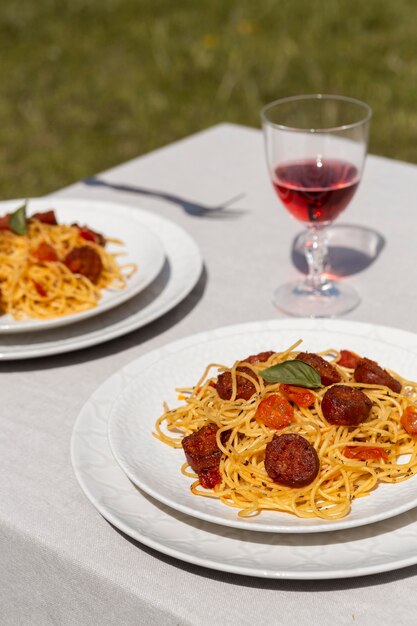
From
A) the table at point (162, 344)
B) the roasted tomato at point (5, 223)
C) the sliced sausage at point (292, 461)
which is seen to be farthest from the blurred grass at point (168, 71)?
the sliced sausage at point (292, 461)

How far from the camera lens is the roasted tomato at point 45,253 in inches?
78.9

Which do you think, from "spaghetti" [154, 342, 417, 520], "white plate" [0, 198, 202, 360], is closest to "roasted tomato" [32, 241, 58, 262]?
"white plate" [0, 198, 202, 360]

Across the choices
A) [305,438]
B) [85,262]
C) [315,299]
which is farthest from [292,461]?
[85,262]

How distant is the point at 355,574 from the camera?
1091mm

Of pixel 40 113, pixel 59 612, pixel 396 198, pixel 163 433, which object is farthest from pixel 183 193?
pixel 40 113

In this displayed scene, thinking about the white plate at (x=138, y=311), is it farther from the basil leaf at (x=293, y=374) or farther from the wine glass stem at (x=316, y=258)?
the basil leaf at (x=293, y=374)

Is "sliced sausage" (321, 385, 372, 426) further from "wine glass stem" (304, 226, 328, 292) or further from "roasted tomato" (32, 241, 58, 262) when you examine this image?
"roasted tomato" (32, 241, 58, 262)

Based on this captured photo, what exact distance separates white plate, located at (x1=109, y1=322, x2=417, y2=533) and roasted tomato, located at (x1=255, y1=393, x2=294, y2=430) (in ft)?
0.45

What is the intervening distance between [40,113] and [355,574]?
572 centimetres

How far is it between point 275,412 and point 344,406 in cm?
10

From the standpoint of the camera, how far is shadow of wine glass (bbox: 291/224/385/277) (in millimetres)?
2104

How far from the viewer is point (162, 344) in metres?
1.80

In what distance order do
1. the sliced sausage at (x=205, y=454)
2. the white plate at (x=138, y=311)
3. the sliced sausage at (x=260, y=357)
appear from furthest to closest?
the white plate at (x=138, y=311)
the sliced sausage at (x=260, y=357)
the sliced sausage at (x=205, y=454)

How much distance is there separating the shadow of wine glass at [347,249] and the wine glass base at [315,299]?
0.37ft
